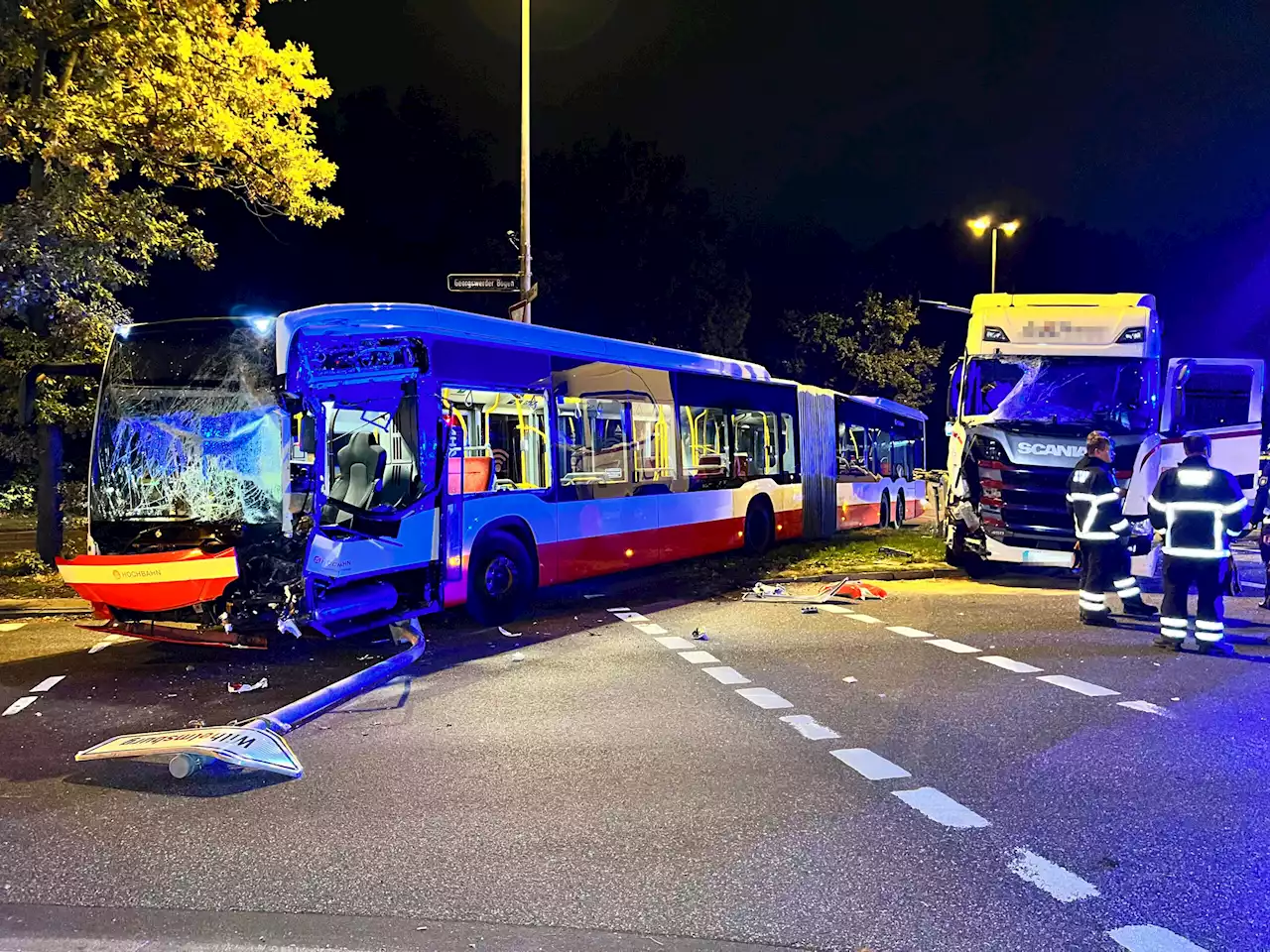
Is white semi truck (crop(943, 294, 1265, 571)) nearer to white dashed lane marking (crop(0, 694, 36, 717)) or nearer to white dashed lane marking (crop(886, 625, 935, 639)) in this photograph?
white dashed lane marking (crop(886, 625, 935, 639))

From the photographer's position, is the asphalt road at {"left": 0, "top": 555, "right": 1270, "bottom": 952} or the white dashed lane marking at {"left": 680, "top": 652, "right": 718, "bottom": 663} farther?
the white dashed lane marking at {"left": 680, "top": 652, "right": 718, "bottom": 663}

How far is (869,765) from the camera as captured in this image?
5605 millimetres

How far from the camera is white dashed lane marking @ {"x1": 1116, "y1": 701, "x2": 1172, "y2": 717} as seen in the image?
21.9ft

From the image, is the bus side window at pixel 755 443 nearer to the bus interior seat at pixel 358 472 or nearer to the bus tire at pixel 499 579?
the bus tire at pixel 499 579

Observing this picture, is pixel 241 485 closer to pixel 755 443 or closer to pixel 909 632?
pixel 909 632

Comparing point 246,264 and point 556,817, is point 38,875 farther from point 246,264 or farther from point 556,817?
point 246,264

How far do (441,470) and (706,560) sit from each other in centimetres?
770

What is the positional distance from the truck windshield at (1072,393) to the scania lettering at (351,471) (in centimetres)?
489

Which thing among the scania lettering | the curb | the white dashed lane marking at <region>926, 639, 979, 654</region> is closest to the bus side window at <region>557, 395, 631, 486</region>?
the scania lettering

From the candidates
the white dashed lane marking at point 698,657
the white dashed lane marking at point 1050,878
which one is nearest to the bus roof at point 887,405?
the white dashed lane marking at point 698,657

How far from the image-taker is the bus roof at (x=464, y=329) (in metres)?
8.12

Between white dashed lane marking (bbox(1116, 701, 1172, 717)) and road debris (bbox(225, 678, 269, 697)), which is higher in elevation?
road debris (bbox(225, 678, 269, 697))

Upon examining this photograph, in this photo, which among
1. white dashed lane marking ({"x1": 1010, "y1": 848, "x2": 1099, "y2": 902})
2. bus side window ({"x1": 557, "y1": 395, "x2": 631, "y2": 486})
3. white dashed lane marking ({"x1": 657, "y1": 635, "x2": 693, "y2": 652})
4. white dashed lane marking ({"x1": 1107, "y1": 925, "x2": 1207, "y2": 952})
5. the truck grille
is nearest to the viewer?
white dashed lane marking ({"x1": 1107, "y1": 925, "x2": 1207, "y2": 952})

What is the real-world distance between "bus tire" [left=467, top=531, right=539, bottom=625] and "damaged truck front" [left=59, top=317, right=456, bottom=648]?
1.21 meters
